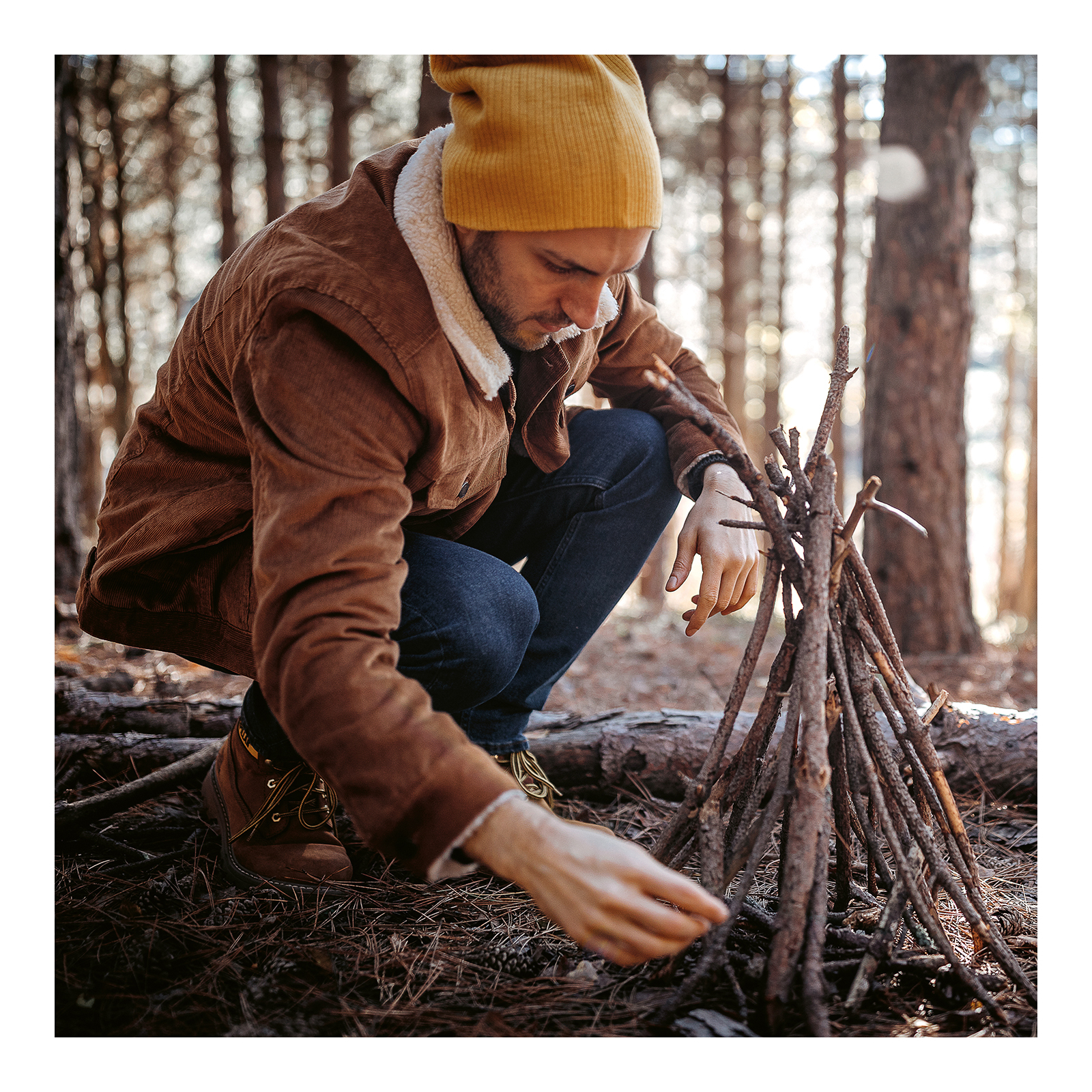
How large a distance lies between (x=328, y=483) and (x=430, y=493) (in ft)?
1.28

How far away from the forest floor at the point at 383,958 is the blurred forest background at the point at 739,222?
2.85 m

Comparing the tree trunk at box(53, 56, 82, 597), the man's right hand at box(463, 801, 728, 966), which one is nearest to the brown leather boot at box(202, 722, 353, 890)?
the man's right hand at box(463, 801, 728, 966)

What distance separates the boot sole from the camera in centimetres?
176

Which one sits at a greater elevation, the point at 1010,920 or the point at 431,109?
the point at 431,109

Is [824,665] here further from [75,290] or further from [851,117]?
[851,117]

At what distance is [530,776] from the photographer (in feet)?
6.87

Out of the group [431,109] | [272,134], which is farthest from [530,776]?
[272,134]

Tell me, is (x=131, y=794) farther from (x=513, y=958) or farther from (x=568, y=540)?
(x=568, y=540)

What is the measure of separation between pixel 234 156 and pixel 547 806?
795cm

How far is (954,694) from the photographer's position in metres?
3.53

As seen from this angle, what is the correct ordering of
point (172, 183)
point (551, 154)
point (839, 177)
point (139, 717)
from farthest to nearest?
point (172, 183) < point (839, 177) < point (139, 717) < point (551, 154)

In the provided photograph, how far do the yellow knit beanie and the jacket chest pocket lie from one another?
49cm

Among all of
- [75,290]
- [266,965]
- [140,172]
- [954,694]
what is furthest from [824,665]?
[140,172]
